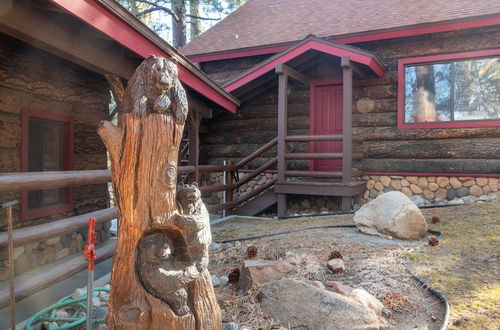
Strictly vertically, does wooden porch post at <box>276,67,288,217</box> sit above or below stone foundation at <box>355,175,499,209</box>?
above

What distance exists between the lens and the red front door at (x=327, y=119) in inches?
372

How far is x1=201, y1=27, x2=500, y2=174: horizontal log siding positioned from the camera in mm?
7957

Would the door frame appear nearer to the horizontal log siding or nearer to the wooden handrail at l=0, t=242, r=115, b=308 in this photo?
the horizontal log siding

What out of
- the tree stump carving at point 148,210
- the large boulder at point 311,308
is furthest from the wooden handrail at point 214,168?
the tree stump carving at point 148,210

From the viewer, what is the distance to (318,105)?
965 centimetres

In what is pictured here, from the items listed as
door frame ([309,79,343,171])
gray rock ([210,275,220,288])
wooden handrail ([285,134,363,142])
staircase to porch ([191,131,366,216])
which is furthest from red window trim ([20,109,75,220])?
door frame ([309,79,343,171])

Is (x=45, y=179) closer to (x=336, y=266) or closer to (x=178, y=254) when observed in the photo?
(x=178, y=254)

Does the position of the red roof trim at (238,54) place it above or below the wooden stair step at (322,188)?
above

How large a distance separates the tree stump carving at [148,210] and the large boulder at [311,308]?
96cm

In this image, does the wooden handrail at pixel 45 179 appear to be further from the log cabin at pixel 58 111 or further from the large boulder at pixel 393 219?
the large boulder at pixel 393 219

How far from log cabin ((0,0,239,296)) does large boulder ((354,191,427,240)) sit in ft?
11.6

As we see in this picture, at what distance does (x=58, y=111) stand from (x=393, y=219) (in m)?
5.38

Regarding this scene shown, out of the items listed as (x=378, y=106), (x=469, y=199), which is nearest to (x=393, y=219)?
(x=469, y=199)

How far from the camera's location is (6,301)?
9.68ft
